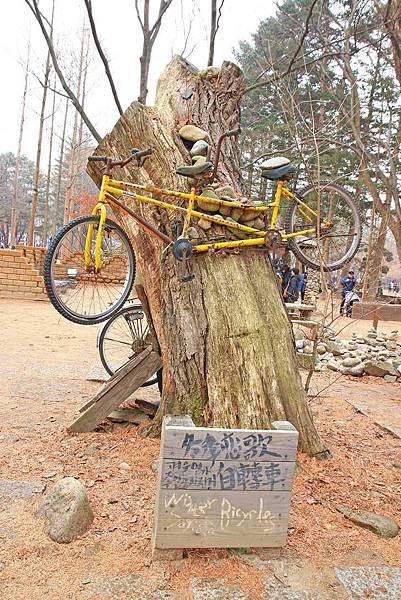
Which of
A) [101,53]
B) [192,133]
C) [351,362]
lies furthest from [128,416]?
[351,362]

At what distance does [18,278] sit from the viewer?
12531 millimetres

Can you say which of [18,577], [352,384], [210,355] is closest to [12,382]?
[210,355]

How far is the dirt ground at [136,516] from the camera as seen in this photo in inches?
80.7

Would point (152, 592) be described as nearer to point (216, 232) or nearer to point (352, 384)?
A: point (216, 232)

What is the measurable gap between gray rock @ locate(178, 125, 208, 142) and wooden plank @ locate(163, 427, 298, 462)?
2.62 metres

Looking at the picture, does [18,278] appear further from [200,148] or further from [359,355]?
[200,148]

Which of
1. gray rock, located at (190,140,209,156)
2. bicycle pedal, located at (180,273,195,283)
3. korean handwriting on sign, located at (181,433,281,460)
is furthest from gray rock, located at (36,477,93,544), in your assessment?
gray rock, located at (190,140,209,156)

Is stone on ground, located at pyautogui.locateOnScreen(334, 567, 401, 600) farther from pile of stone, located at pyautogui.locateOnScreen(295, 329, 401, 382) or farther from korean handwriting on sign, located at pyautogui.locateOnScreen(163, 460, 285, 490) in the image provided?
pile of stone, located at pyautogui.locateOnScreen(295, 329, 401, 382)

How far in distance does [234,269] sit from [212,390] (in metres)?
0.92

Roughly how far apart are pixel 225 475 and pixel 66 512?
94 centimetres

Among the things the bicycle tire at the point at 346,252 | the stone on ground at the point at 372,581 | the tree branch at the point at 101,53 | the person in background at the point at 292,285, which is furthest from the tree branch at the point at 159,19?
the person in background at the point at 292,285

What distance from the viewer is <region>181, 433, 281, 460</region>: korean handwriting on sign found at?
2.08 meters

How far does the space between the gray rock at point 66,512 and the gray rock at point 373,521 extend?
1519mm

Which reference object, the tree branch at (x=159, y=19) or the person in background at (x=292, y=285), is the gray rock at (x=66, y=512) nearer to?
the tree branch at (x=159, y=19)
